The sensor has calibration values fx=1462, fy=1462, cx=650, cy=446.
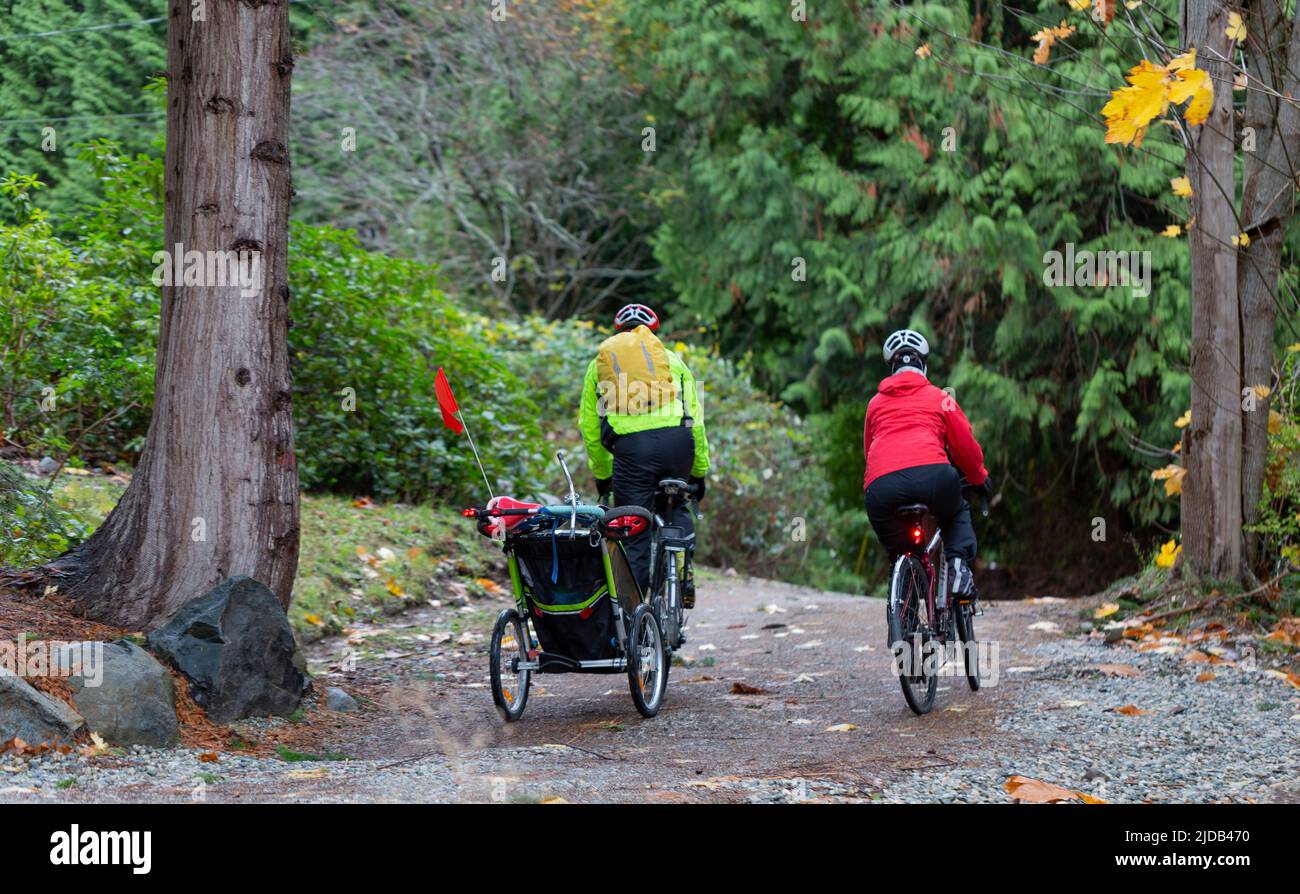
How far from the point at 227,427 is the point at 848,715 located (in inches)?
139

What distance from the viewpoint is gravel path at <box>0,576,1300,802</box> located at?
5.53 m

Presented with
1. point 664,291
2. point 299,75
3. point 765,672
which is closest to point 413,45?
point 299,75

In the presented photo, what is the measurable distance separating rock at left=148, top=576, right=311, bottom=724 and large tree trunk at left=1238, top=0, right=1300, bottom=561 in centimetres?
679

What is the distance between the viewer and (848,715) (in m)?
7.75

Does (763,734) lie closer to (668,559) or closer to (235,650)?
(668,559)

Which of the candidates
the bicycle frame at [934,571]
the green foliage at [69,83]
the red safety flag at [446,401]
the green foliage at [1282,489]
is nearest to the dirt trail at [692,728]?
the bicycle frame at [934,571]

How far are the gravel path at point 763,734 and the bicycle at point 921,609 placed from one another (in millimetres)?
225

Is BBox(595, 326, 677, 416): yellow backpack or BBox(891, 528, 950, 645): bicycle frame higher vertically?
BBox(595, 326, 677, 416): yellow backpack

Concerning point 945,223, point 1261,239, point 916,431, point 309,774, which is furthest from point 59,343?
point 945,223

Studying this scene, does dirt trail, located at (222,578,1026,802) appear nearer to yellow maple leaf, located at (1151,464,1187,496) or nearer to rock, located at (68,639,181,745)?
rock, located at (68,639,181,745)

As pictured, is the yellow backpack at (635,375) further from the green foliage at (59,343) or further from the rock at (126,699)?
the green foliage at (59,343)

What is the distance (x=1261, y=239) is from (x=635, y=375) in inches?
197

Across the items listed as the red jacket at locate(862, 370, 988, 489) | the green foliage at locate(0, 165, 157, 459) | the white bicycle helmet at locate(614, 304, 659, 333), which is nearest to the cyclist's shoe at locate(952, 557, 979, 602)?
the red jacket at locate(862, 370, 988, 489)

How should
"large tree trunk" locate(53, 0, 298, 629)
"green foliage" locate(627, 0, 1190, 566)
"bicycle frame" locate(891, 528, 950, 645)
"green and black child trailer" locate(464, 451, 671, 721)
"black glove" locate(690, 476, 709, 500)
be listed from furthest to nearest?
1. "green foliage" locate(627, 0, 1190, 566)
2. "black glove" locate(690, 476, 709, 500)
3. "bicycle frame" locate(891, 528, 950, 645)
4. "green and black child trailer" locate(464, 451, 671, 721)
5. "large tree trunk" locate(53, 0, 298, 629)
